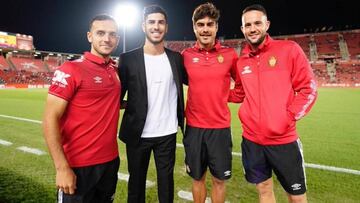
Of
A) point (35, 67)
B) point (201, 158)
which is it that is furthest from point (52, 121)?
point (35, 67)

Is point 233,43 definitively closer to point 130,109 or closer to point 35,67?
point 35,67

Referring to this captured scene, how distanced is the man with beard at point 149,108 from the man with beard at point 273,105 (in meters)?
0.86

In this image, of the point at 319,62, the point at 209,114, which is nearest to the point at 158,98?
the point at 209,114

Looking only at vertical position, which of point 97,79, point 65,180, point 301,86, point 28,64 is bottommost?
point 28,64

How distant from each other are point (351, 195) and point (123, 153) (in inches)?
161

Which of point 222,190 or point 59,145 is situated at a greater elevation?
point 59,145

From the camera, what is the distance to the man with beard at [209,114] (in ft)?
11.1

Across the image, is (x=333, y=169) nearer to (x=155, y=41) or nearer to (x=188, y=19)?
(x=155, y=41)

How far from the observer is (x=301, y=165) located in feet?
9.59

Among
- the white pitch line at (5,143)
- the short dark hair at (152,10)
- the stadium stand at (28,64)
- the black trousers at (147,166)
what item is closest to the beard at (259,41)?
the short dark hair at (152,10)

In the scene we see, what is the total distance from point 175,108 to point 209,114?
403 millimetres

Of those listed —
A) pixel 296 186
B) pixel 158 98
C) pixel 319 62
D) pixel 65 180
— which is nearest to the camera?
pixel 65 180

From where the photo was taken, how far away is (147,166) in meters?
3.30

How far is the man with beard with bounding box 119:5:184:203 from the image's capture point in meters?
3.23
